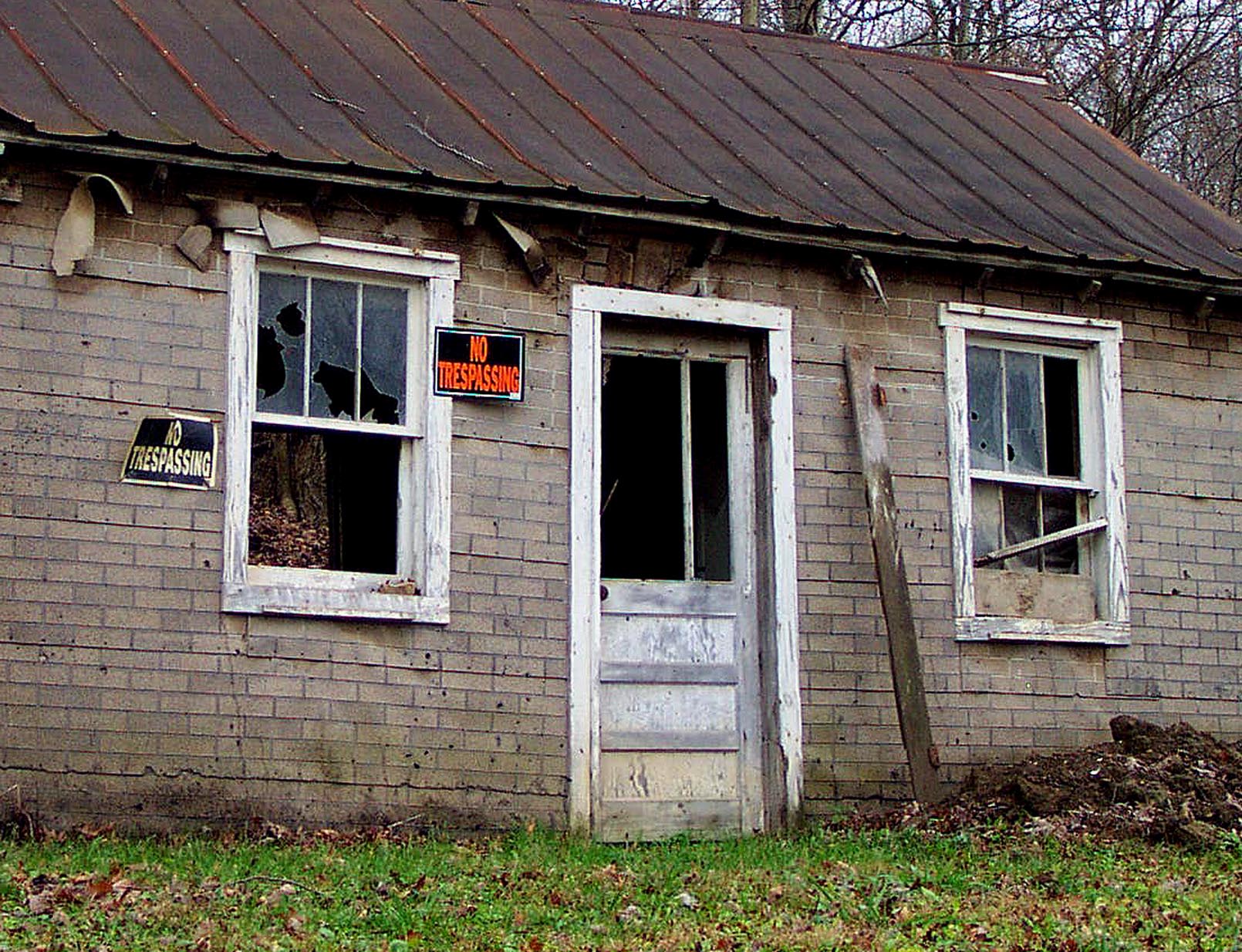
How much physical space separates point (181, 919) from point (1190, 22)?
2021 centimetres

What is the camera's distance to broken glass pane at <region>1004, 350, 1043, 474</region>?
36.4 ft

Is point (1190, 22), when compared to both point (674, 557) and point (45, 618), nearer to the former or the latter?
point (674, 557)

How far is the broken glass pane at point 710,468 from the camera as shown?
10.5m

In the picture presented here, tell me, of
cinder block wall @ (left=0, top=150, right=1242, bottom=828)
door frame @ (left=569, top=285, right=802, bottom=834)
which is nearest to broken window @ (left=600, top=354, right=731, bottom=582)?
door frame @ (left=569, top=285, right=802, bottom=834)

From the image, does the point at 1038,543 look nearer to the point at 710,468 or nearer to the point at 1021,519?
the point at 1021,519

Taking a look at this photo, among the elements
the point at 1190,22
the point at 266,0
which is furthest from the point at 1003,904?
the point at 1190,22

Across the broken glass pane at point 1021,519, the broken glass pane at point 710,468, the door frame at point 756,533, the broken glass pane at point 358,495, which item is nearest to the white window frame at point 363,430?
the broken glass pane at point 358,495

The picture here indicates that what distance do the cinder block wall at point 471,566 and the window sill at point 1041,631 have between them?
0.27 ft

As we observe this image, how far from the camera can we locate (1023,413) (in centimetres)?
1115

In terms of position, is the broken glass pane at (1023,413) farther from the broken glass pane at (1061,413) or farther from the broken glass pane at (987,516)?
the broken glass pane at (987,516)

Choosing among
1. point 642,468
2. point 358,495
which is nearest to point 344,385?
point 358,495

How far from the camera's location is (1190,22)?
23484 mm

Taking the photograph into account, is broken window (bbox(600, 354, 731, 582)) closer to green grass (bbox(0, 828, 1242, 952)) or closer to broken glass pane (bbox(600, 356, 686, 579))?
broken glass pane (bbox(600, 356, 686, 579))

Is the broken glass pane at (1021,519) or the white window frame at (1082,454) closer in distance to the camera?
the white window frame at (1082,454)
